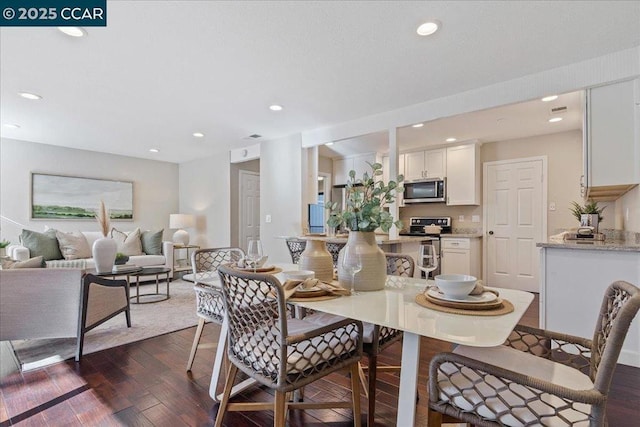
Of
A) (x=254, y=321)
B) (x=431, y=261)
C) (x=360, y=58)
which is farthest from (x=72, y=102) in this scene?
(x=431, y=261)

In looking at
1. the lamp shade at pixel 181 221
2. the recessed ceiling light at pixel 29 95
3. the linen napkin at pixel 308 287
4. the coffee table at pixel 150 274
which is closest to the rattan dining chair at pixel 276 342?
the linen napkin at pixel 308 287

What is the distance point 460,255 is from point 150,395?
4.39m

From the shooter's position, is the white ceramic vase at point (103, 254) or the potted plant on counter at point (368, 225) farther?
the white ceramic vase at point (103, 254)

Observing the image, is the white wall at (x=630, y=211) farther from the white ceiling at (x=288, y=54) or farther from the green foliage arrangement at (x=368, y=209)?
the green foliage arrangement at (x=368, y=209)

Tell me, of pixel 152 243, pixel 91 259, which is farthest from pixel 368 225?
pixel 152 243

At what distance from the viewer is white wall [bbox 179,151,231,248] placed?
19.3ft

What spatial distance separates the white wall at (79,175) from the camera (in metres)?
4.88

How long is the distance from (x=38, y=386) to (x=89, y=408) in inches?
20.7

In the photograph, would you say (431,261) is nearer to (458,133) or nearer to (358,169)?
(458,133)

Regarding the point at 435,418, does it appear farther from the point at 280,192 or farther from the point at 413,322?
the point at 280,192

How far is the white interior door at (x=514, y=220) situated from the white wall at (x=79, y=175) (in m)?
6.19

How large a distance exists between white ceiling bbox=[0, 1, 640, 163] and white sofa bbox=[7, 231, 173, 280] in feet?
5.74

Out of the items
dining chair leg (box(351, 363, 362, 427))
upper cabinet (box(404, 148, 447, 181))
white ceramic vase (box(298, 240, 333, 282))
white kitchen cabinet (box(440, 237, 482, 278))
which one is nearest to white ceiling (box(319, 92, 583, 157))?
upper cabinet (box(404, 148, 447, 181))

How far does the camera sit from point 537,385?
32.6 inches
